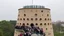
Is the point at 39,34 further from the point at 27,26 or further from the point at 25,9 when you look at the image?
the point at 25,9

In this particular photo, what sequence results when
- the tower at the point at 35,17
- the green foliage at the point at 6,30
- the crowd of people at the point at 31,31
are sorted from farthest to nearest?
the green foliage at the point at 6,30
the tower at the point at 35,17
the crowd of people at the point at 31,31

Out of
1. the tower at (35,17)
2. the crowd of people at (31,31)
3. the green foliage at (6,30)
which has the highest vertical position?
the tower at (35,17)

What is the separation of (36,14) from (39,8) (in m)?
0.59

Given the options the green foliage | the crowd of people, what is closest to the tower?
the crowd of people

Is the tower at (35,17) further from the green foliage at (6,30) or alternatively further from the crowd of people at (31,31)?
the green foliage at (6,30)

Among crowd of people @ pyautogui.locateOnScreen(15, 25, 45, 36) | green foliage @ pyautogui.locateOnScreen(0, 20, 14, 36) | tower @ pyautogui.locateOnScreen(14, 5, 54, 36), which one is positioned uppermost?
tower @ pyautogui.locateOnScreen(14, 5, 54, 36)

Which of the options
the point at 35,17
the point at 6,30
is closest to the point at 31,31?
the point at 35,17

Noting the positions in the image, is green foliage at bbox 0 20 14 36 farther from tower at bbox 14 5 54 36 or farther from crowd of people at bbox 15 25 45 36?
crowd of people at bbox 15 25 45 36

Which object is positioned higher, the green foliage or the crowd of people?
the crowd of people

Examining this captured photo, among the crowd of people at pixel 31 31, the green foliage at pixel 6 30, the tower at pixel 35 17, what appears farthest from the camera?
the green foliage at pixel 6 30

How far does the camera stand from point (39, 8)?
19.4 m

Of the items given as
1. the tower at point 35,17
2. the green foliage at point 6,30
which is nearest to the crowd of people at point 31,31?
the tower at point 35,17

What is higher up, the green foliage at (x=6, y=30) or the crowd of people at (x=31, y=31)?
the crowd of people at (x=31, y=31)

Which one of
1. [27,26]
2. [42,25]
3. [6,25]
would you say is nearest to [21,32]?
[27,26]
